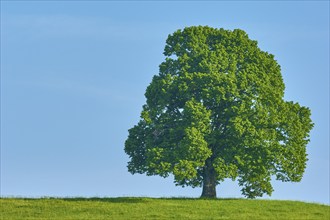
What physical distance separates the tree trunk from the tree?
10 centimetres

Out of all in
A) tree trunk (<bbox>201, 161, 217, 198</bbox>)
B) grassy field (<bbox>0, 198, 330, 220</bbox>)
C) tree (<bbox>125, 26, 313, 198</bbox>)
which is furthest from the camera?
tree trunk (<bbox>201, 161, 217, 198</bbox>)

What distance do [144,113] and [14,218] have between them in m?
16.7

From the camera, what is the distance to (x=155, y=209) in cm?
5253

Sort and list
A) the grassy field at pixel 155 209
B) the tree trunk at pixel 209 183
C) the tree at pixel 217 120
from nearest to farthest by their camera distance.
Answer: the grassy field at pixel 155 209 → the tree at pixel 217 120 → the tree trunk at pixel 209 183

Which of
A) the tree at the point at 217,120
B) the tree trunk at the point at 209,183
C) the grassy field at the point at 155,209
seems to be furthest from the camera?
the tree trunk at the point at 209,183

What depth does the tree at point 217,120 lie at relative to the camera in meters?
57.2

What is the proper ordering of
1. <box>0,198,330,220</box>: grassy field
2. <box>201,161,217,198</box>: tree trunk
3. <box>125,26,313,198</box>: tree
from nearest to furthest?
<box>0,198,330,220</box>: grassy field, <box>125,26,313,198</box>: tree, <box>201,161,217,198</box>: tree trunk

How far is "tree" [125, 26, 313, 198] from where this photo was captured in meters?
57.2

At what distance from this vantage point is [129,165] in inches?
2432

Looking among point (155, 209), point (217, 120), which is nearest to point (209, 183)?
point (217, 120)

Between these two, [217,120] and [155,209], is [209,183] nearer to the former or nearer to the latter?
[217,120]

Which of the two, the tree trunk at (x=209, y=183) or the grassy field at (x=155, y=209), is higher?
the tree trunk at (x=209, y=183)

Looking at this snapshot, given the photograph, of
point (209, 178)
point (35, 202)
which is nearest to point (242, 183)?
point (209, 178)

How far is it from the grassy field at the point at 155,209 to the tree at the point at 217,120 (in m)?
2.75
